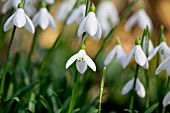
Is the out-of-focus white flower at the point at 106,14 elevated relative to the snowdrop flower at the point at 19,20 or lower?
lower

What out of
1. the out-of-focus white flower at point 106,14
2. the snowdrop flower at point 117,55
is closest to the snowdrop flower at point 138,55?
the snowdrop flower at point 117,55

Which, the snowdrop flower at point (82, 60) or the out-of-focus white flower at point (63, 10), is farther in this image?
the out-of-focus white flower at point (63, 10)

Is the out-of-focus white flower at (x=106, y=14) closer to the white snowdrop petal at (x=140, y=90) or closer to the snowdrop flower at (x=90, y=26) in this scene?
the white snowdrop petal at (x=140, y=90)

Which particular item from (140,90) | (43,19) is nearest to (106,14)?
(43,19)

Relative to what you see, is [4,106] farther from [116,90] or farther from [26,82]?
[116,90]

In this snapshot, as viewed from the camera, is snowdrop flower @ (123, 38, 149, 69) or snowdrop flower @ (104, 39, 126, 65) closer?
snowdrop flower @ (123, 38, 149, 69)

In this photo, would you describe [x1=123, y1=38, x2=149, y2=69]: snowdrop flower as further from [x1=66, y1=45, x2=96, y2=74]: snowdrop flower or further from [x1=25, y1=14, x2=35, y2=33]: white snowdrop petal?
[x1=25, y1=14, x2=35, y2=33]: white snowdrop petal

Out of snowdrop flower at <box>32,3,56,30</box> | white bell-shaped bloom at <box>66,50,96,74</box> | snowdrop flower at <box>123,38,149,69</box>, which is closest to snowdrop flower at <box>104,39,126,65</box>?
snowdrop flower at <box>123,38,149,69</box>

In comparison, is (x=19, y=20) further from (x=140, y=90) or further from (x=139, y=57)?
(x=140, y=90)
